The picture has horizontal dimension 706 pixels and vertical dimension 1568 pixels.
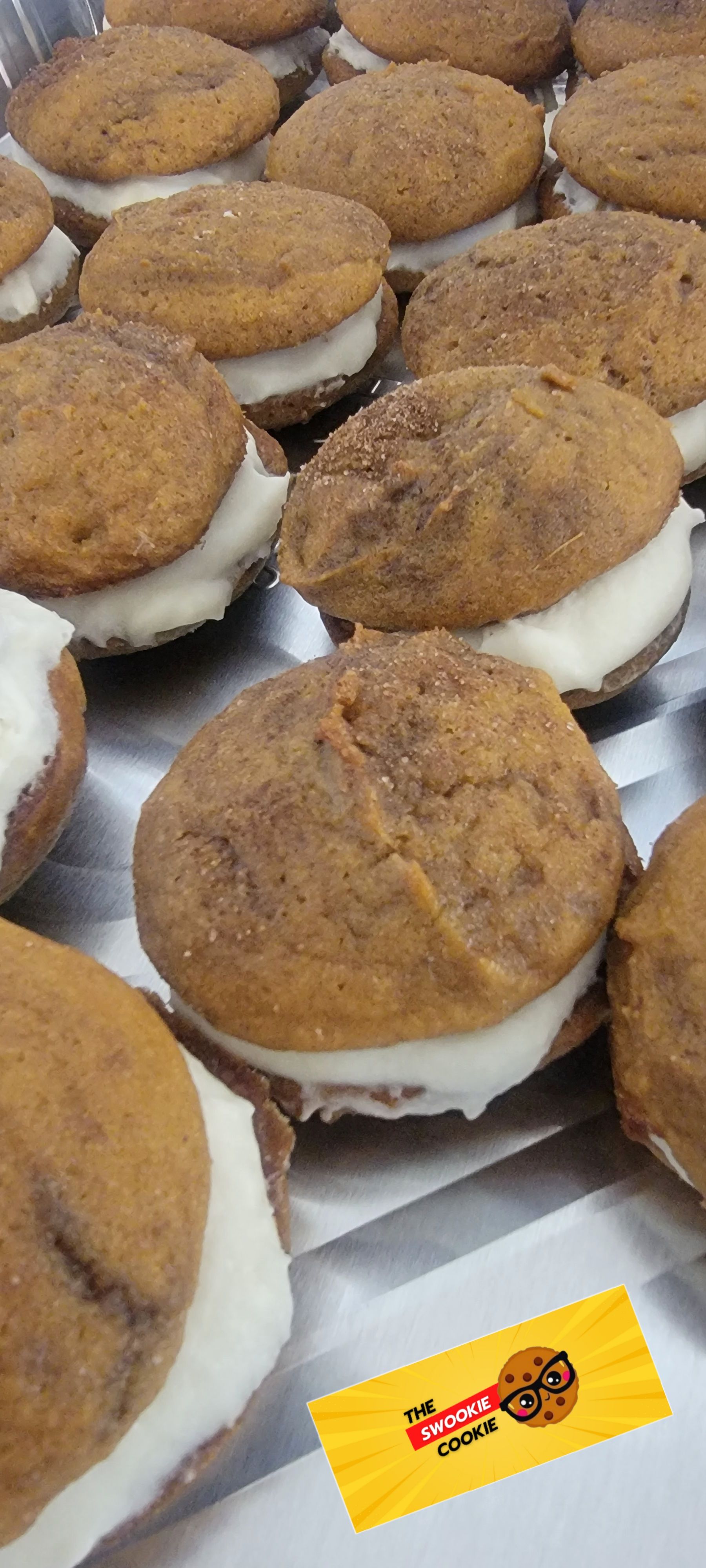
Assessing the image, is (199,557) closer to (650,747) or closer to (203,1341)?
(650,747)

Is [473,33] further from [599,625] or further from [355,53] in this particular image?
[599,625]

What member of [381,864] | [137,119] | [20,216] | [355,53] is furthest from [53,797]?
[355,53]

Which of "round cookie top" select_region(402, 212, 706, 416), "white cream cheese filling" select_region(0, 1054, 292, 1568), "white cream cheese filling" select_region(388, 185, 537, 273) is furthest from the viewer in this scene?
"white cream cheese filling" select_region(388, 185, 537, 273)

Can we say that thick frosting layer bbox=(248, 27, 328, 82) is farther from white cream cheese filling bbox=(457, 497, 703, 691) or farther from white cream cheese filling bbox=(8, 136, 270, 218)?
white cream cheese filling bbox=(457, 497, 703, 691)

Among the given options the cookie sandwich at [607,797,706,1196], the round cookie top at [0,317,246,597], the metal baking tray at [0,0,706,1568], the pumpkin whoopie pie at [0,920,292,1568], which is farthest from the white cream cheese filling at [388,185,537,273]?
the pumpkin whoopie pie at [0,920,292,1568]

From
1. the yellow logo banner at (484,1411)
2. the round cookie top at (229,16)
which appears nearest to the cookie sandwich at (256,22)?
the round cookie top at (229,16)

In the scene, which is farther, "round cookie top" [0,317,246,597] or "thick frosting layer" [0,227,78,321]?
"thick frosting layer" [0,227,78,321]
